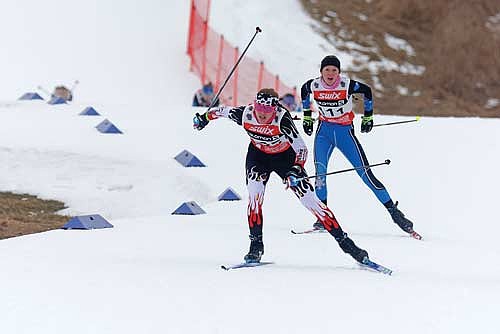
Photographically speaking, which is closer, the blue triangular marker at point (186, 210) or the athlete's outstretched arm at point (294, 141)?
the athlete's outstretched arm at point (294, 141)

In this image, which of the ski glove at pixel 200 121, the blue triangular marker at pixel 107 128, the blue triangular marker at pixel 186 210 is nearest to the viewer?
the ski glove at pixel 200 121

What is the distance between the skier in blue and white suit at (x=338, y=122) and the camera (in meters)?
8.34

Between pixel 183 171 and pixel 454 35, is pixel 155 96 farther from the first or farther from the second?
pixel 454 35

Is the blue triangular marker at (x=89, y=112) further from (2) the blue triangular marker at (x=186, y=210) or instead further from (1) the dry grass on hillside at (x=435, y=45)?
(1) the dry grass on hillside at (x=435, y=45)

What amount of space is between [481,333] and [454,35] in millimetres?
24160

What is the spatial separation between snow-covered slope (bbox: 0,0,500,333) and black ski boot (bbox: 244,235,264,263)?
0.52 ft

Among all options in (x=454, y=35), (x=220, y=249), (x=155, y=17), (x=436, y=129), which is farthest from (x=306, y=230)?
(x=454, y=35)

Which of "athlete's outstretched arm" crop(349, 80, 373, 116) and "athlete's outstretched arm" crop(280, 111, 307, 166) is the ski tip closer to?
"athlete's outstretched arm" crop(349, 80, 373, 116)

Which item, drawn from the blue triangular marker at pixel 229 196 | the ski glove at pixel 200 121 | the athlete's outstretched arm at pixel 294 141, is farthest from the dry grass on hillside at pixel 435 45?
the athlete's outstretched arm at pixel 294 141

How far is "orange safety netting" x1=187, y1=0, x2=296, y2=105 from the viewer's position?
65.7 ft

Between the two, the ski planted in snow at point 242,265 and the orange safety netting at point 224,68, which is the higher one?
the orange safety netting at point 224,68

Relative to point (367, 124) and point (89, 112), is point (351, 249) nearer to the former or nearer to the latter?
point (367, 124)

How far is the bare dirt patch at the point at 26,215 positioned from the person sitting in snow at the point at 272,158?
3.03m

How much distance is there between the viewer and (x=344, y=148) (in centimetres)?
862
